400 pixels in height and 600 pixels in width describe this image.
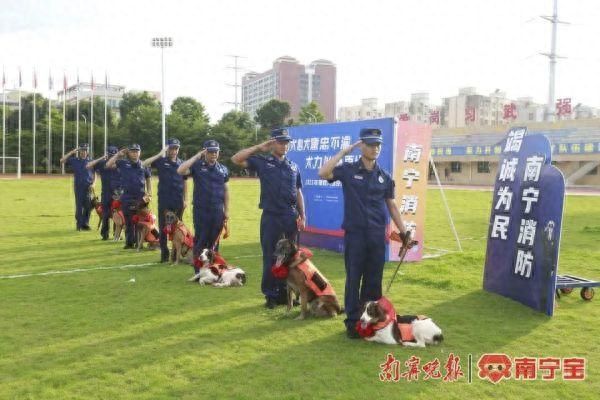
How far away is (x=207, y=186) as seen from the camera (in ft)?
27.9

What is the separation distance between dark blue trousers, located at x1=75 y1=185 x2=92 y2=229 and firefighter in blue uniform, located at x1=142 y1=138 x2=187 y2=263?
5.38 meters

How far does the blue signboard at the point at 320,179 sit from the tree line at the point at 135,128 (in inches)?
1773

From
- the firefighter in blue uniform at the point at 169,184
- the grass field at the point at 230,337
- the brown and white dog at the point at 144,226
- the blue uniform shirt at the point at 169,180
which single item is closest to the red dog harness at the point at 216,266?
the grass field at the point at 230,337

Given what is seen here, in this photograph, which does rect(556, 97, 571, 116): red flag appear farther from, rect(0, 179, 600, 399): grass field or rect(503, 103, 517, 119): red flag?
rect(0, 179, 600, 399): grass field

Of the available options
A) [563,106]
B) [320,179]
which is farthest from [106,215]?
[563,106]

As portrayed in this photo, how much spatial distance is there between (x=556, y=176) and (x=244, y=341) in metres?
4.19

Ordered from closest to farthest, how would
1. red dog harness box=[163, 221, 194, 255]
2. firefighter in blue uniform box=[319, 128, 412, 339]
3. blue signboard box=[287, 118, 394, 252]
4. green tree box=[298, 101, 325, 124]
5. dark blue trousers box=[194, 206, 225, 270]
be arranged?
1. firefighter in blue uniform box=[319, 128, 412, 339]
2. dark blue trousers box=[194, 206, 225, 270]
3. red dog harness box=[163, 221, 194, 255]
4. blue signboard box=[287, 118, 394, 252]
5. green tree box=[298, 101, 325, 124]

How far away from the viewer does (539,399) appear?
440 centimetres

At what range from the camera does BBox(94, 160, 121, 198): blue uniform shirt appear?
13.3 metres

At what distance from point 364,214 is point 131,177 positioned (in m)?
7.24

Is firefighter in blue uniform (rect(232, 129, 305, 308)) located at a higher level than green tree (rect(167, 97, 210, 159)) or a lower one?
lower

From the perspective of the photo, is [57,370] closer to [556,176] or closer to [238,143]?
[556,176]

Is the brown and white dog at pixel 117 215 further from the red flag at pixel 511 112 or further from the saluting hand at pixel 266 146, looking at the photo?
the red flag at pixel 511 112

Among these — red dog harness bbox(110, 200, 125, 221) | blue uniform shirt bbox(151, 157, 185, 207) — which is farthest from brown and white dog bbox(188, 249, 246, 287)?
red dog harness bbox(110, 200, 125, 221)
